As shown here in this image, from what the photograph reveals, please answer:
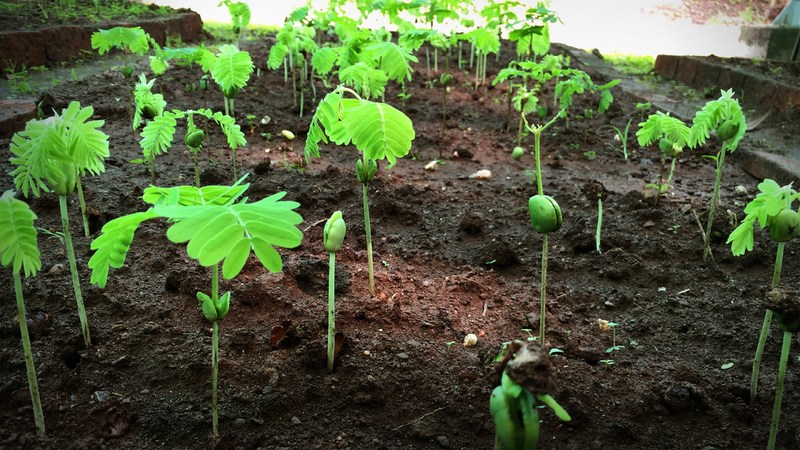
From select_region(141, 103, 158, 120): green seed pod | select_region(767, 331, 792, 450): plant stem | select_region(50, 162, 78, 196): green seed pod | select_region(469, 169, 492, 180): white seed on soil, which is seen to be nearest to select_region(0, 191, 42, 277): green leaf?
select_region(50, 162, 78, 196): green seed pod

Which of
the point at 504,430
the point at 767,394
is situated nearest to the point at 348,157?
the point at 767,394

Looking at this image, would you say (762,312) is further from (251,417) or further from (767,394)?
(251,417)

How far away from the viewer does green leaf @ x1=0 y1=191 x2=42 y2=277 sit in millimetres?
1429

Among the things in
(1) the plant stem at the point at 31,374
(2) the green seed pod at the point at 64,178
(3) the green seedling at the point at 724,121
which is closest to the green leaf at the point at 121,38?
(2) the green seed pod at the point at 64,178

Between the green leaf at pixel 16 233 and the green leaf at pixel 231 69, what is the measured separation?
186 centimetres

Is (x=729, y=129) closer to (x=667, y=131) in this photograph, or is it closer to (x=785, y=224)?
(x=667, y=131)

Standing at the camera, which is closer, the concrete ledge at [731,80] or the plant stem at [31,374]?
the plant stem at [31,374]

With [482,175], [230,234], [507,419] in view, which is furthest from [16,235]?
[482,175]

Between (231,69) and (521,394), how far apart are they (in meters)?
2.62

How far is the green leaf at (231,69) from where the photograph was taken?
3189mm

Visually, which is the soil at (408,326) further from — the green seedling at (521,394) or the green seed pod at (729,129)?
the green seed pod at (729,129)

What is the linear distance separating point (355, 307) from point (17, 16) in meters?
5.78

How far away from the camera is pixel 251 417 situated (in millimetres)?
1767

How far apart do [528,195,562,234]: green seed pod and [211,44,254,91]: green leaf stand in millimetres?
1991
